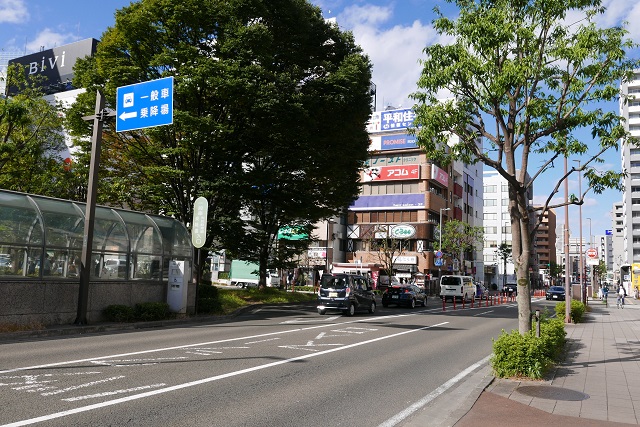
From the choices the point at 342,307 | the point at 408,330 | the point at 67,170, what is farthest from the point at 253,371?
the point at 67,170

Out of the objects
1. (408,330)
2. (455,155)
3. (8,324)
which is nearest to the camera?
(455,155)

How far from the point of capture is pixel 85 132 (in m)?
23.9

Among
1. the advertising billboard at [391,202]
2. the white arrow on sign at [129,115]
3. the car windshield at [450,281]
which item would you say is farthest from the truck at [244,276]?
the white arrow on sign at [129,115]

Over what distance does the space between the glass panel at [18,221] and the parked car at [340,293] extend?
503 inches

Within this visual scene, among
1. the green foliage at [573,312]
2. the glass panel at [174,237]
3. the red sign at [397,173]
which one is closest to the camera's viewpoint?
the glass panel at [174,237]

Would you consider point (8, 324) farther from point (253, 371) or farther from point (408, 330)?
point (408, 330)

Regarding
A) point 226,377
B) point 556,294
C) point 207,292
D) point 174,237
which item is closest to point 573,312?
point 207,292

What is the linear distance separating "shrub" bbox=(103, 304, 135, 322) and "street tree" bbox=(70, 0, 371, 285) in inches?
265

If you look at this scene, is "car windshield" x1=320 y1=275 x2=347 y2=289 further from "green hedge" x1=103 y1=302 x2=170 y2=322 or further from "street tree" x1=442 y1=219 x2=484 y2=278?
"street tree" x1=442 y1=219 x2=484 y2=278

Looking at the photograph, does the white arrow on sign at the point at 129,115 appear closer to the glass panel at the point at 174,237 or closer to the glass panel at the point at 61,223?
the glass panel at the point at 61,223

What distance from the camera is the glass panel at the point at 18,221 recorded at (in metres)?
14.6

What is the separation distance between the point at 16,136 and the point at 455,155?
2593cm

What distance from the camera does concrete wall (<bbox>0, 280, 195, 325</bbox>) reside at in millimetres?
14422

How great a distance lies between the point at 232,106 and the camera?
2295 cm
